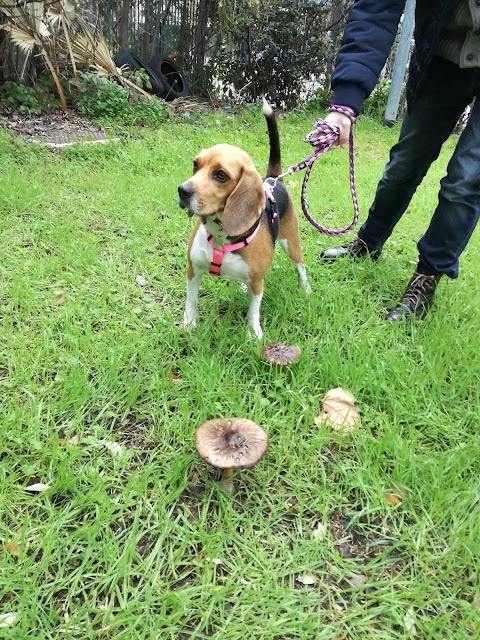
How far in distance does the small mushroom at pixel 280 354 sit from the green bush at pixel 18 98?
668cm

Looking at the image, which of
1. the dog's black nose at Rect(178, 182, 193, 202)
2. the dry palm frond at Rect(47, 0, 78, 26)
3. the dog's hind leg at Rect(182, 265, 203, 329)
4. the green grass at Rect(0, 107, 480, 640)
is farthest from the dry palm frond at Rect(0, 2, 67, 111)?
the dog's black nose at Rect(178, 182, 193, 202)

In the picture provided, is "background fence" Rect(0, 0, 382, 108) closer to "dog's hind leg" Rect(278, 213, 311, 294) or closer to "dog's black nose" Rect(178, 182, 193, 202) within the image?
"dog's hind leg" Rect(278, 213, 311, 294)

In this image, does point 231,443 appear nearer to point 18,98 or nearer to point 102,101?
point 102,101

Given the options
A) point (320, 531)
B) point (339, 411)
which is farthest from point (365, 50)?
point (320, 531)

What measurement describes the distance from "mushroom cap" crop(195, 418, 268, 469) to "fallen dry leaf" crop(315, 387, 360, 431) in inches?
24.1

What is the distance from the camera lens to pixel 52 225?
4.10 meters

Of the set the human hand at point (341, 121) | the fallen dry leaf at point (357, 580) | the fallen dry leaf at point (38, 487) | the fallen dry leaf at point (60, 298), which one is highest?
the human hand at point (341, 121)

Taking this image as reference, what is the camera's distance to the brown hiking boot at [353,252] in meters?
3.81

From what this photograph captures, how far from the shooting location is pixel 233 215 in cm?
237

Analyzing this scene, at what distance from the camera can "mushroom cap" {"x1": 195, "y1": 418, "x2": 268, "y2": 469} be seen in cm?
168

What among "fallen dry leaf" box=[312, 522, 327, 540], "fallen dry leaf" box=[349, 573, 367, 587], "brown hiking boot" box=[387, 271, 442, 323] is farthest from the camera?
"brown hiking boot" box=[387, 271, 442, 323]

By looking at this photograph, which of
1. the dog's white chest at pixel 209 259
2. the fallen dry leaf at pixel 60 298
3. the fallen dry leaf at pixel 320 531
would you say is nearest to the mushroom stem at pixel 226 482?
the fallen dry leaf at pixel 320 531

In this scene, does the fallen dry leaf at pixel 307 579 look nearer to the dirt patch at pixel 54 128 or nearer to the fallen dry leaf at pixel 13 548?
the fallen dry leaf at pixel 13 548

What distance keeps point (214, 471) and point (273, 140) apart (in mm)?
1966
